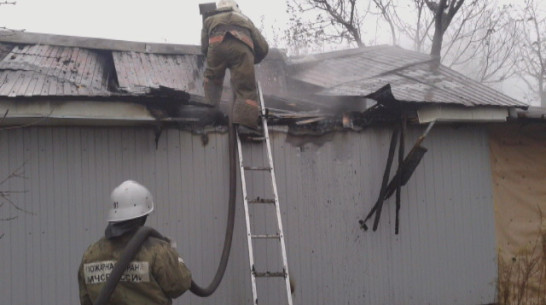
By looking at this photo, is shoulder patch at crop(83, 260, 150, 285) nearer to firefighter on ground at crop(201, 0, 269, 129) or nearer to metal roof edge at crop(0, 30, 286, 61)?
firefighter on ground at crop(201, 0, 269, 129)

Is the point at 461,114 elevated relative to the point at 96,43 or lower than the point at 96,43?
lower

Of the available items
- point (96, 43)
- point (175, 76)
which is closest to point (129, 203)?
point (175, 76)

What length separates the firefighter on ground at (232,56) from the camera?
572cm

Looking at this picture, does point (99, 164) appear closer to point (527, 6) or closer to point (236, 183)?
point (236, 183)

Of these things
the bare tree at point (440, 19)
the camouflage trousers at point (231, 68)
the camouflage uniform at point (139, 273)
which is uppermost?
the bare tree at point (440, 19)

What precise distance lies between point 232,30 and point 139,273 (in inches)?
132

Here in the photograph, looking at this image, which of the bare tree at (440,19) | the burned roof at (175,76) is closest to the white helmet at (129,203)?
the burned roof at (175,76)

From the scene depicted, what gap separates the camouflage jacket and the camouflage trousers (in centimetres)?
7

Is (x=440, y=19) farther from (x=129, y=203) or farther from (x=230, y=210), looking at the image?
(x=129, y=203)

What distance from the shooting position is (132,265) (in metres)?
3.19

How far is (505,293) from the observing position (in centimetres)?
684

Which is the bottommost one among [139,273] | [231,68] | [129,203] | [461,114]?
[139,273]

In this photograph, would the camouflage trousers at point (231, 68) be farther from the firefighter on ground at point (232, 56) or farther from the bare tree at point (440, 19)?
the bare tree at point (440, 19)

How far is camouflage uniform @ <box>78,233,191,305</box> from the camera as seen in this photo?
10.5ft
